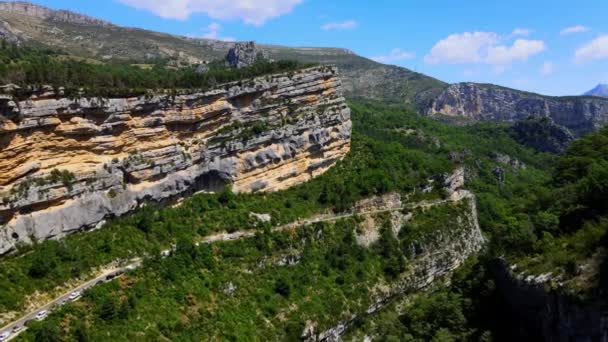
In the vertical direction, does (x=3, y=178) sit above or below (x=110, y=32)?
below

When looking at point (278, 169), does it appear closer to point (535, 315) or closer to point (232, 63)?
point (535, 315)

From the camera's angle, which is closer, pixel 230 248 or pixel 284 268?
pixel 230 248

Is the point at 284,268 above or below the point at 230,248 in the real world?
below

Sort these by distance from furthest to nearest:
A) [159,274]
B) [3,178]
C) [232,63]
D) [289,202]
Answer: [232,63] → [289,202] → [159,274] → [3,178]

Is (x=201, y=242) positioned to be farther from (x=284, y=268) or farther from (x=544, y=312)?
(x=544, y=312)

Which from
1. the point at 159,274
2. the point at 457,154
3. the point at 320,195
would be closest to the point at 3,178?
the point at 159,274

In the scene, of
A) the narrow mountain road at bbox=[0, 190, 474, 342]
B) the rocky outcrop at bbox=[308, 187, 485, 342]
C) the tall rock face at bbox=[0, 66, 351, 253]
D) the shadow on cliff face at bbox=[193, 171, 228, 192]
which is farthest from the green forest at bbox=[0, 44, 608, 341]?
the tall rock face at bbox=[0, 66, 351, 253]

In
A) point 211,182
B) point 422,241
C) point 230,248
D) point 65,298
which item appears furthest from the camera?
point 422,241

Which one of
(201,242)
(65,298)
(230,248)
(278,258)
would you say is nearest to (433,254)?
(278,258)
